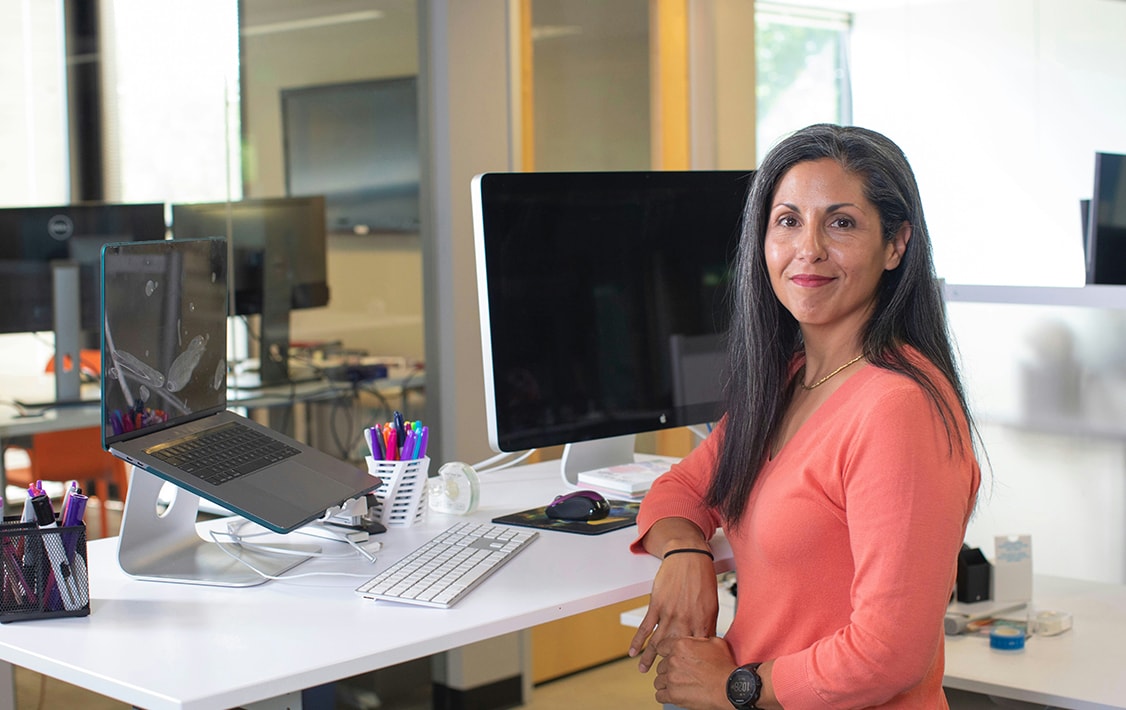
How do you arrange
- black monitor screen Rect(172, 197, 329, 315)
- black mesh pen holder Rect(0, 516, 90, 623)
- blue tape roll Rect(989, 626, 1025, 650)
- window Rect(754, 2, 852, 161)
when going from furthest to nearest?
window Rect(754, 2, 852, 161) → black monitor screen Rect(172, 197, 329, 315) → blue tape roll Rect(989, 626, 1025, 650) → black mesh pen holder Rect(0, 516, 90, 623)

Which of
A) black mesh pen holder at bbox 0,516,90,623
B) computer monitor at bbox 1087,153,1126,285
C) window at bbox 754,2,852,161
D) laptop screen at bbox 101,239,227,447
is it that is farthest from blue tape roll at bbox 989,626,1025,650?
window at bbox 754,2,852,161

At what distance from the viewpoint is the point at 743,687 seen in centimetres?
151

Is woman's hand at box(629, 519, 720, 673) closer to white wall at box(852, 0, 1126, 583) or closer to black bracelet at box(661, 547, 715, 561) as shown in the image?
black bracelet at box(661, 547, 715, 561)

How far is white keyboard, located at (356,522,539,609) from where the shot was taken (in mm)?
1563

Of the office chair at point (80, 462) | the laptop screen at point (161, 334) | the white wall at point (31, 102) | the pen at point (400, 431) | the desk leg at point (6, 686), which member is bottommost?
the desk leg at point (6, 686)

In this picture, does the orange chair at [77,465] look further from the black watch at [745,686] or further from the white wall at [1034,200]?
the white wall at [1034,200]

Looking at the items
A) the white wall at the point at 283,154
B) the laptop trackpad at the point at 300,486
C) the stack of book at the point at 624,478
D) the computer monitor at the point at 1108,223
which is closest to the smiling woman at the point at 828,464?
the stack of book at the point at 624,478

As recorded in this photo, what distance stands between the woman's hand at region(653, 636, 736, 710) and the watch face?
19mm

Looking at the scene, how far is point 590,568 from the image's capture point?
5.69ft

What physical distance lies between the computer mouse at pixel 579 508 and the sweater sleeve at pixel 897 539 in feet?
2.04

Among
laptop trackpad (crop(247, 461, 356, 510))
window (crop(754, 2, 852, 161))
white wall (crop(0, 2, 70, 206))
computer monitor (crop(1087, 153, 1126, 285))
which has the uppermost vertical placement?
window (crop(754, 2, 852, 161))

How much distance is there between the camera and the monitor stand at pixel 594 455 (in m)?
2.28

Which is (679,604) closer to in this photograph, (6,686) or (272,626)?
(272,626)

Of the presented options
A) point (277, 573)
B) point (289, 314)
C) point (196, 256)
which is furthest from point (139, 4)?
point (277, 573)
